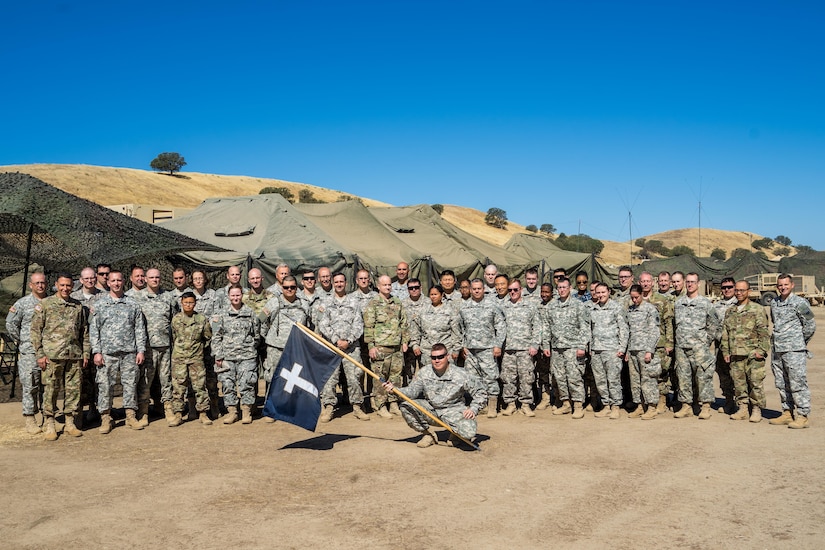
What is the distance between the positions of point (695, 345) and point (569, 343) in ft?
5.17

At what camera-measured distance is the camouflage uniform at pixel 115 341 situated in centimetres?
820

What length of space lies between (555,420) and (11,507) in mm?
6064

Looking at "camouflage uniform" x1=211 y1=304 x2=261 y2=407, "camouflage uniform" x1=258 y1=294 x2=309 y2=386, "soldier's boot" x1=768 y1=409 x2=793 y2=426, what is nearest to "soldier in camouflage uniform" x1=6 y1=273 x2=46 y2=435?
"camouflage uniform" x1=211 y1=304 x2=261 y2=407

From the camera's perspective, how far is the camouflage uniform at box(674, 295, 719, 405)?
8.84m

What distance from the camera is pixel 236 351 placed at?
8711mm

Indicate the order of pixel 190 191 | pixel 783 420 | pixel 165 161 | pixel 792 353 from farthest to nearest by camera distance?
1. pixel 165 161
2. pixel 190 191
3. pixel 783 420
4. pixel 792 353

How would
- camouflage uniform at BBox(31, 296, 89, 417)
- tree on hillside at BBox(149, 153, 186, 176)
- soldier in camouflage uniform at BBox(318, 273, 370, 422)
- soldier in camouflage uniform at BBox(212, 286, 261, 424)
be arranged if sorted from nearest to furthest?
camouflage uniform at BBox(31, 296, 89, 417) < soldier in camouflage uniform at BBox(212, 286, 261, 424) < soldier in camouflage uniform at BBox(318, 273, 370, 422) < tree on hillside at BBox(149, 153, 186, 176)

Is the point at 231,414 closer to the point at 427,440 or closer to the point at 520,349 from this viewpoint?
the point at 427,440

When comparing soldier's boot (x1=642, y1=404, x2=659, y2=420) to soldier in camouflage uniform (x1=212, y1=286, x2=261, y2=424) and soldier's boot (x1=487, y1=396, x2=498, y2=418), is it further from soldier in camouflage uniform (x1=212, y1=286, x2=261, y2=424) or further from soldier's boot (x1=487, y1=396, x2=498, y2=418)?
soldier in camouflage uniform (x1=212, y1=286, x2=261, y2=424)

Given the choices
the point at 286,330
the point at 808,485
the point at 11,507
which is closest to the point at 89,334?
the point at 286,330

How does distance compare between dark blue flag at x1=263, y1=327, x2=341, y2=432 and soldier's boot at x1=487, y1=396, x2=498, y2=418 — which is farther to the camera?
soldier's boot at x1=487, y1=396, x2=498, y2=418

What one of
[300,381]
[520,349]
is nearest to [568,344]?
[520,349]

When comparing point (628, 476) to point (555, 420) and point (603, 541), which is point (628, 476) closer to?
point (603, 541)

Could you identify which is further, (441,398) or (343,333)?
(343,333)
